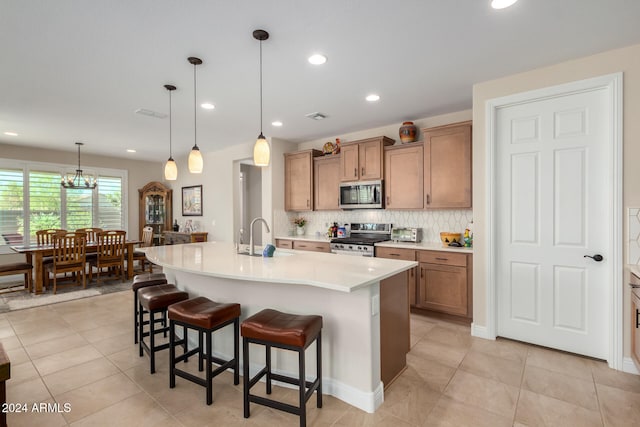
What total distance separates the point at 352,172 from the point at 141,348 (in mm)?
3450

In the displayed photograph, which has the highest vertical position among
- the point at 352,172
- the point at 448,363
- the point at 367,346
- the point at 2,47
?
the point at 2,47

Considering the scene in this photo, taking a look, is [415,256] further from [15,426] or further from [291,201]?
[15,426]

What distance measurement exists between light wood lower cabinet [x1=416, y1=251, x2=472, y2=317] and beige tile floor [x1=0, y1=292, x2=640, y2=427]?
0.44m

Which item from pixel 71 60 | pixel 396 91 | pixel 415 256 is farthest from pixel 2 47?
pixel 415 256

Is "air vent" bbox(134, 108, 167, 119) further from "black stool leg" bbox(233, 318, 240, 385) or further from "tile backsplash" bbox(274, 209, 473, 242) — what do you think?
"black stool leg" bbox(233, 318, 240, 385)

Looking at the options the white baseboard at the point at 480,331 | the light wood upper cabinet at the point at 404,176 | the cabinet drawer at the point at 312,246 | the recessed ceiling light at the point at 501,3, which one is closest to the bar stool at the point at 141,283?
the cabinet drawer at the point at 312,246

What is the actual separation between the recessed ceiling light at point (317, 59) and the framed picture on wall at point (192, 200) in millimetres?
5027

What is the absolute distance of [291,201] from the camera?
18.7 feet

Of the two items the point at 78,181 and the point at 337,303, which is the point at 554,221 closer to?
the point at 337,303

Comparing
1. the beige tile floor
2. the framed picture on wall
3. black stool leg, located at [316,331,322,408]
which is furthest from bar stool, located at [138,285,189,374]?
the framed picture on wall

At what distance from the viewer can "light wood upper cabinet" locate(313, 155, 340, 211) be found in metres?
5.14

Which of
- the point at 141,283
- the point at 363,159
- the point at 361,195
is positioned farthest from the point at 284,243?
the point at 141,283

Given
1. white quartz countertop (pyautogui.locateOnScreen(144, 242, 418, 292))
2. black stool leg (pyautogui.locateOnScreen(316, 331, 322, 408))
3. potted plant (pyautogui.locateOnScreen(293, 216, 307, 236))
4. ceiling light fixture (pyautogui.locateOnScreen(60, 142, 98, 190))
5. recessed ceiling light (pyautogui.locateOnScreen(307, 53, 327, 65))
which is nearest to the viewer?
white quartz countertop (pyautogui.locateOnScreen(144, 242, 418, 292))

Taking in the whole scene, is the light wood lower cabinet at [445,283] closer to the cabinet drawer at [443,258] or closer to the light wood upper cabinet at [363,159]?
the cabinet drawer at [443,258]
